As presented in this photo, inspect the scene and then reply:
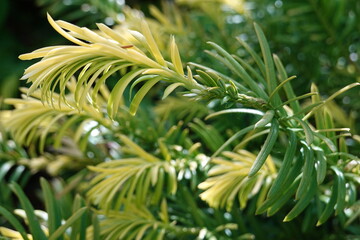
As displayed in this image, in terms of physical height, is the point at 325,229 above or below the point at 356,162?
below

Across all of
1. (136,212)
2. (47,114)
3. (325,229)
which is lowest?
(325,229)

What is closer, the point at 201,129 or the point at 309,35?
the point at 201,129

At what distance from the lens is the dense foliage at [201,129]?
15.0 inches

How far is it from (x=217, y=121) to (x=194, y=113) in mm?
53

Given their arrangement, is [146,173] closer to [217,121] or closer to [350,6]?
[217,121]

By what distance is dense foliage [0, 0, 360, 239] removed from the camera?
0.38m

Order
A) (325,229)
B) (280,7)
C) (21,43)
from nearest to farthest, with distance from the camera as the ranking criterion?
(325,229) → (280,7) → (21,43)

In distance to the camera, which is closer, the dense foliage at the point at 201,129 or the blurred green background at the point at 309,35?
the dense foliage at the point at 201,129

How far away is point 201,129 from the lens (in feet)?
1.95

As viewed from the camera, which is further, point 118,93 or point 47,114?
point 47,114

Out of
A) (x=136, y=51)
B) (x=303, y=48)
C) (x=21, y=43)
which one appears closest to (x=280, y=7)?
(x=303, y=48)

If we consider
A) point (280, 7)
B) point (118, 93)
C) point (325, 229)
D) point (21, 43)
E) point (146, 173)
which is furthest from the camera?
point (21, 43)

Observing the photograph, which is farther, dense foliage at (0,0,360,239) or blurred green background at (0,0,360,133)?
blurred green background at (0,0,360,133)

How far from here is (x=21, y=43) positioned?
1.44 meters
